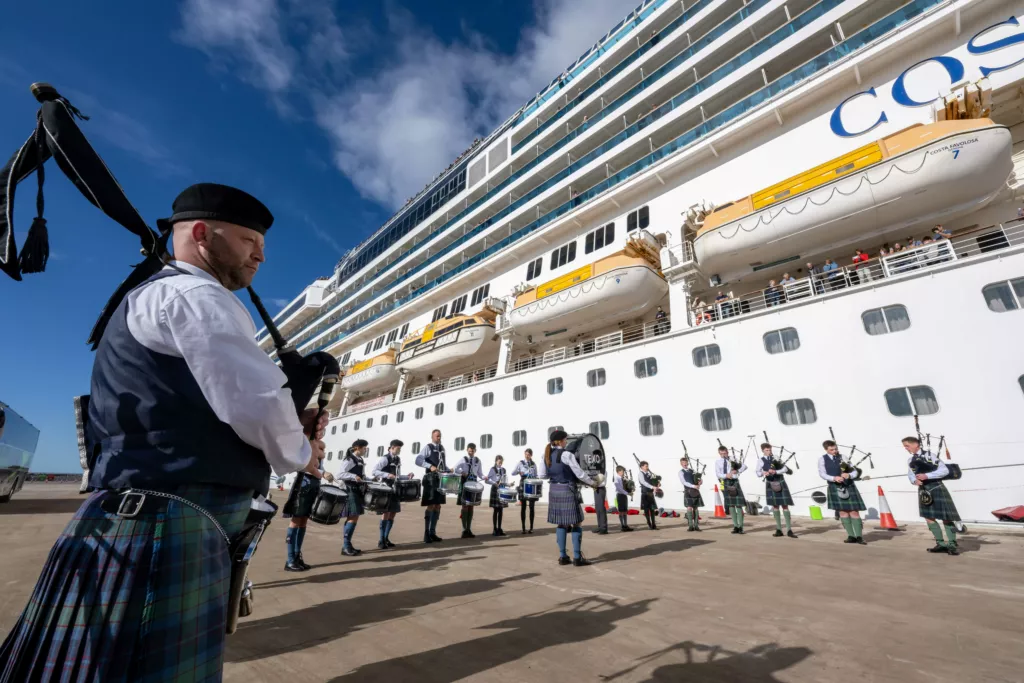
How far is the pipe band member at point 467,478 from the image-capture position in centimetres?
732

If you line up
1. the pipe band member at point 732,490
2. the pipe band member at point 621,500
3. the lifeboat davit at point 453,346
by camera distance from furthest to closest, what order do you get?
the lifeboat davit at point 453,346 < the pipe band member at point 621,500 < the pipe band member at point 732,490

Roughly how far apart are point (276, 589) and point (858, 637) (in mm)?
4572

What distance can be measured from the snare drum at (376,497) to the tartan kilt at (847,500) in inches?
266

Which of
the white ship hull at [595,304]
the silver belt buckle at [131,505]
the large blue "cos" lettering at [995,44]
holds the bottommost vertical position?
the silver belt buckle at [131,505]

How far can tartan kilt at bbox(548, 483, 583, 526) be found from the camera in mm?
4898

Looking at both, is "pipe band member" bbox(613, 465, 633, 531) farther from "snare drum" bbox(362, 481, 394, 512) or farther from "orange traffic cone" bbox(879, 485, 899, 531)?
"snare drum" bbox(362, 481, 394, 512)

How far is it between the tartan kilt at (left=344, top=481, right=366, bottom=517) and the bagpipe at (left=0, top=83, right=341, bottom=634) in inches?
189

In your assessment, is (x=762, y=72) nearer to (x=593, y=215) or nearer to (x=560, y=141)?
(x=593, y=215)

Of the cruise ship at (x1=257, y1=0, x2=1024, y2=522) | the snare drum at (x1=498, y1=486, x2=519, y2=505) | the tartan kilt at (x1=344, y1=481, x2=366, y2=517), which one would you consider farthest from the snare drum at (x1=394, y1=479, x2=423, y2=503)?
the cruise ship at (x1=257, y1=0, x2=1024, y2=522)

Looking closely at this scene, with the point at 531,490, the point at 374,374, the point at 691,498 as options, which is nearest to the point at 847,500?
the point at 691,498

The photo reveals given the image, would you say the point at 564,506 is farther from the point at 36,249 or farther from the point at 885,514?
the point at 885,514

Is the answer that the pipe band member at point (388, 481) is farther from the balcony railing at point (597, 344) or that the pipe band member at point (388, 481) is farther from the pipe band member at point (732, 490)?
the balcony railing at point (597, 344)

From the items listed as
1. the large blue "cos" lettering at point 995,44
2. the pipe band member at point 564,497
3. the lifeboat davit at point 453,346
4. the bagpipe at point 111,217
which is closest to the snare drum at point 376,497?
the pipe band member at point 564,497

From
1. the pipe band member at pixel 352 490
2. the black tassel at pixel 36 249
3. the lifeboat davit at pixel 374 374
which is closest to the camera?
the black tassel at pixel 36 249
